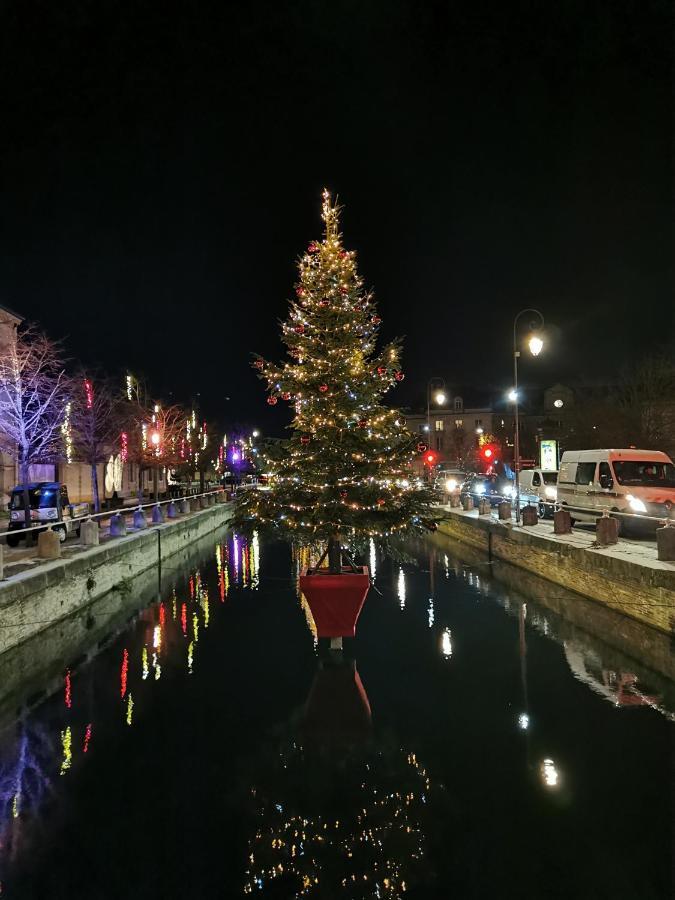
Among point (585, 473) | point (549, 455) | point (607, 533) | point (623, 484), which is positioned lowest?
point (607, 533)

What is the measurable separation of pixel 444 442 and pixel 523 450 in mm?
12593

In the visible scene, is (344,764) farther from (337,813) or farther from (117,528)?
(117,528)

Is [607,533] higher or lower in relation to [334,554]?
lower

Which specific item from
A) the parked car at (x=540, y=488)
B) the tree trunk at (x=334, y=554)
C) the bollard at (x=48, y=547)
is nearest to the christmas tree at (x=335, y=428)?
the tree trunk at (x=334, y=554)

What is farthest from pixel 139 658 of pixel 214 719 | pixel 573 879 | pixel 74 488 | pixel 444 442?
pixel 444 442

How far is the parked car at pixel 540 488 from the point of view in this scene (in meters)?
24.3

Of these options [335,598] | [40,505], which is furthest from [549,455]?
[335,598]

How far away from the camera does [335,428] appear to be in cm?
997

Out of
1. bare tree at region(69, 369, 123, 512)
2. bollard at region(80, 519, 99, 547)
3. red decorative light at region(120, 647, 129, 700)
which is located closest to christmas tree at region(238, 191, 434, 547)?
red decorative light at region(120, 647, 129, 700)

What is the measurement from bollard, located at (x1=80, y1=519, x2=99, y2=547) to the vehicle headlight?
48.5 ft

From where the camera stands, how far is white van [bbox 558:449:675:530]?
17.5 meters

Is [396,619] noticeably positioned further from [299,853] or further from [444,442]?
[444,442]

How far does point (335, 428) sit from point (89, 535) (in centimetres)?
883

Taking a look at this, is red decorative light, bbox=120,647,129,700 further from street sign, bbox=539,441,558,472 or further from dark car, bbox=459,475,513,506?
dark car, bbox=459,475,513,506
